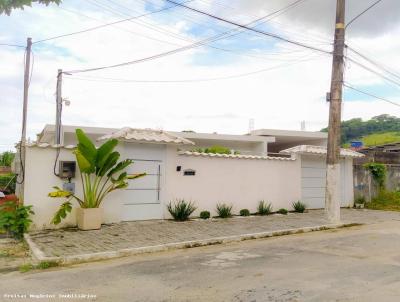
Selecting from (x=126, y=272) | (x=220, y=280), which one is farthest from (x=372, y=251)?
(x=126, y=272)

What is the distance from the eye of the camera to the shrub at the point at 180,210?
13525 mm

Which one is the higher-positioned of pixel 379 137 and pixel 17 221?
pixel 379 137

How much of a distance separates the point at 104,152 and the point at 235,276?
19.1 ft

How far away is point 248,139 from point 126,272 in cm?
2088

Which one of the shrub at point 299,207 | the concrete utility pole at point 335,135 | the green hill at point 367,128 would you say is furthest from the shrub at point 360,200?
the green hill at point 367,128

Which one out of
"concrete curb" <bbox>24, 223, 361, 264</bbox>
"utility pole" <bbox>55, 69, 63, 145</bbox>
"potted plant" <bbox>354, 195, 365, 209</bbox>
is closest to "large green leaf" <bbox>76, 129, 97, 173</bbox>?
"concrete curb" <bbox>24, 223, 361, 264</bbox>

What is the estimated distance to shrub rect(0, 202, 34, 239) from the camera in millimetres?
10742

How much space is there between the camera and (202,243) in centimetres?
1030

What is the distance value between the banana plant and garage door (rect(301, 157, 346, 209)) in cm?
808

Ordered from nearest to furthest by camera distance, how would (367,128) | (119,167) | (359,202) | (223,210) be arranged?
(119,167) → (223,210) → (359,202) → (367,128)

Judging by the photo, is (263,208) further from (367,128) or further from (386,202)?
(367,128)

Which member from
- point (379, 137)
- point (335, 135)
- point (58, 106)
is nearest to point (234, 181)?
point (335, 135)

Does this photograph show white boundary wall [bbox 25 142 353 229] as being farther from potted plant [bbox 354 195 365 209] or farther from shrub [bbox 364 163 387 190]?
shrub [bbox 364 163 387 190]

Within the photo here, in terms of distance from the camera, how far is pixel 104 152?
11.4m
